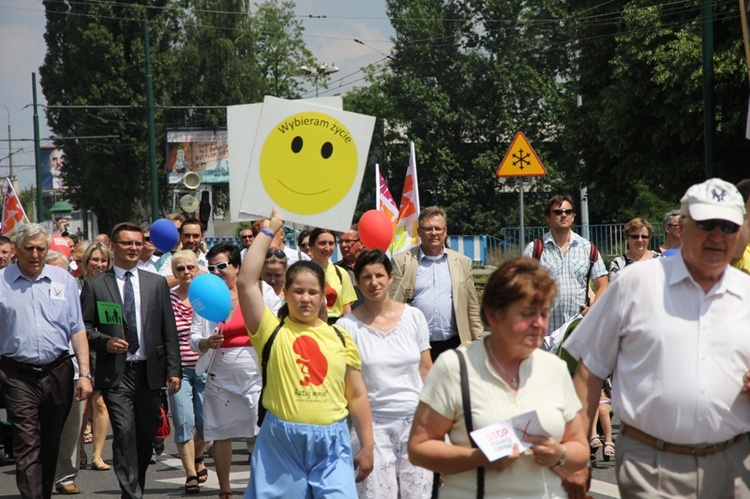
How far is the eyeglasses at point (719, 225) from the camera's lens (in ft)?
13.9

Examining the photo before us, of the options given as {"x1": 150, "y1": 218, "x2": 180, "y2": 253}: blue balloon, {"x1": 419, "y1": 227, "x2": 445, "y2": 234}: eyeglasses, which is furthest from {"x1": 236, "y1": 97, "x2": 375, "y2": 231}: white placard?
{"x1": 150, "y1": 218, "x2": 180, "y2": 253}: blue balloon

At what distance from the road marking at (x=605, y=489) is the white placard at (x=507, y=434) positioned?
474cm

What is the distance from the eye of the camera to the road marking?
331 inches

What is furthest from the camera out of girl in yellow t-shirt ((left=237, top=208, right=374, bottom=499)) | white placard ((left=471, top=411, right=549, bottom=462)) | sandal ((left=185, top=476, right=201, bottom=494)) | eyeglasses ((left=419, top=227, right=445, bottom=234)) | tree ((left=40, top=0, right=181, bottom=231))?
tree ((left=40, top=0, right=181, bottom=231))

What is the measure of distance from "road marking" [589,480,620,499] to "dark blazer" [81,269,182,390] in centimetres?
323

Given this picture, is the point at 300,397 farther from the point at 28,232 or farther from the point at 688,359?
the point at 28,232

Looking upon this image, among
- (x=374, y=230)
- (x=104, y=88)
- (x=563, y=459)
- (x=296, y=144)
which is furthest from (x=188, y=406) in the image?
(x=104, y=88)

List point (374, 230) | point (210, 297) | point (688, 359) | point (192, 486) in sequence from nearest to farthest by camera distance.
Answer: point (688, 359) < point (210, 297) < point (192, 486) < point (374, 230)

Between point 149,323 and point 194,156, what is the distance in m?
48.1

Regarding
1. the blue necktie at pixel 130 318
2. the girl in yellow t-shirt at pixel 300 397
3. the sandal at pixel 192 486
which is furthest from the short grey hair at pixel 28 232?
the girl in yellow t-shirt at pixel 300 397

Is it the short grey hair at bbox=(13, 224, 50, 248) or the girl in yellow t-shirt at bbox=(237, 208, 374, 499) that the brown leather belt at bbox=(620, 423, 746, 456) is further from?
the short grey hair at bbox=(13, 224, 50, 248)

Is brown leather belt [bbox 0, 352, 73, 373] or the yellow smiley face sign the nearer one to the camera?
the yellow smiley face sign

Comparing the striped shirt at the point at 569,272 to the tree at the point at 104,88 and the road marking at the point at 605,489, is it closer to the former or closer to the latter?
the road marking at the point at 605,489

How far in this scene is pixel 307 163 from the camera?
21.3 ft
